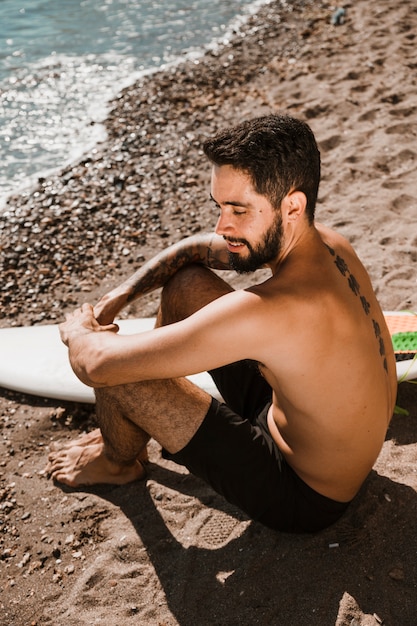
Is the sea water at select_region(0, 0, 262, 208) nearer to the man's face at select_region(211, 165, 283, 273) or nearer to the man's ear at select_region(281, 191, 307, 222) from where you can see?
the man's face at select_region(211, 165, 283, 273)

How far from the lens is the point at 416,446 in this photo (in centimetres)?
290

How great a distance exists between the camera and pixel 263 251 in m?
2.16

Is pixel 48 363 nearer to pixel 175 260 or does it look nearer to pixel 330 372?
pixel 175 260

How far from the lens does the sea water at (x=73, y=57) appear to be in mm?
6551

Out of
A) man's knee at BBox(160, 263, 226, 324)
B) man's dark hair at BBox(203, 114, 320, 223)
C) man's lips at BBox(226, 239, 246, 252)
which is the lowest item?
man's knee at BBox(160, 263, 226, 324)

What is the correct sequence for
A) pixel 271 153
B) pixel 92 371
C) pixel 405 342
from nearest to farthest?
1. pixel 271 153
2. pixel 92 371
3. pixel 405 342

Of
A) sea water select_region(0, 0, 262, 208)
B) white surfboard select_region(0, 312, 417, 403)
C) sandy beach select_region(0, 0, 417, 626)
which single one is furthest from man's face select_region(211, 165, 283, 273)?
sea water select_region(0, 0, 262, 208)

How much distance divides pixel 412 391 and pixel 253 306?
1.54m

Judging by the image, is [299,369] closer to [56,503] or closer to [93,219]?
[56,503]

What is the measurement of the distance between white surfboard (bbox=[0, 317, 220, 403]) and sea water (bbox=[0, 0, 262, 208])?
2.34 meters

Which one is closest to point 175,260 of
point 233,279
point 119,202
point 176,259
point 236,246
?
point 176,259

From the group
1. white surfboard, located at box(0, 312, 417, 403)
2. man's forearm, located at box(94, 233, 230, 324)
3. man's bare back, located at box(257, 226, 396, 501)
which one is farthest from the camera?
white surfboard, located at box(0, 312, 417, 403)

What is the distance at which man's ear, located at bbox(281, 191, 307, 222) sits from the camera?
2.08 metres

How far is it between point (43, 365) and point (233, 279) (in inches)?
48.7
